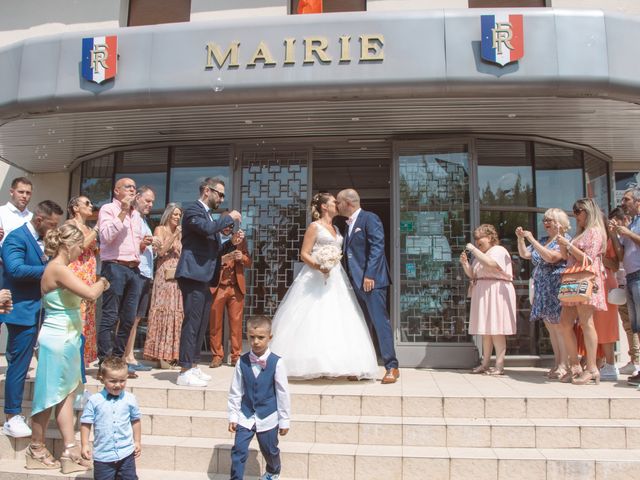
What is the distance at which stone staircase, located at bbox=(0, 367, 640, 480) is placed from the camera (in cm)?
395

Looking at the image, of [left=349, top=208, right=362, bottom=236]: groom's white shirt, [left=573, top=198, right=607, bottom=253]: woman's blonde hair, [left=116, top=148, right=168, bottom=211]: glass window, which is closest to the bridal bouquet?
[left=349, top=208, right=362, bottom=236]: groom's white shirt

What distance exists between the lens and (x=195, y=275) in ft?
16.8

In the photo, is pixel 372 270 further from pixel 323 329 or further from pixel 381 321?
pixel 323 329

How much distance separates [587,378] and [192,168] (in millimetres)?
6118

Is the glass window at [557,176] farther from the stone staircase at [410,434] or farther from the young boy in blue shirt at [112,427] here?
the young boy in blue shirt at [112,427]

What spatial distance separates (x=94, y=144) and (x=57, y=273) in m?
5.05

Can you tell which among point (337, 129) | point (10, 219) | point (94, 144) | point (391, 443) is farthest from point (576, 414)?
point (94, 144)

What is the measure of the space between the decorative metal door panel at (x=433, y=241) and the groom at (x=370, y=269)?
1719mm

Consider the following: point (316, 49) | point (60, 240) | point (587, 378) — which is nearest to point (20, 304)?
point (60, 240)

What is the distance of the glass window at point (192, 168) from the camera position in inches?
326

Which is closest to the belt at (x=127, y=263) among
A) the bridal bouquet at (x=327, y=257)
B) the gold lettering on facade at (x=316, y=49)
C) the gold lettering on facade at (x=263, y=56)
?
the bridal bouquet at (x=327, y=257)

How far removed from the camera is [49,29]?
905 centimetres

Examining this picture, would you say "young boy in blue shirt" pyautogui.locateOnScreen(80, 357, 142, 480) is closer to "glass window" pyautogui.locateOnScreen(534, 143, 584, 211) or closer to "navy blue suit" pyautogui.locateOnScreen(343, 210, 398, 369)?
"navy blue suit" pyautogui.locateOnScreen(343, 210, 398, 369)

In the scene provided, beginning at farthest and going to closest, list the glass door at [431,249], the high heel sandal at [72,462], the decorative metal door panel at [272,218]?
the decorative metal door panel at [272,218], the glass door at [431,249], the high heel sandal at [72,462]
